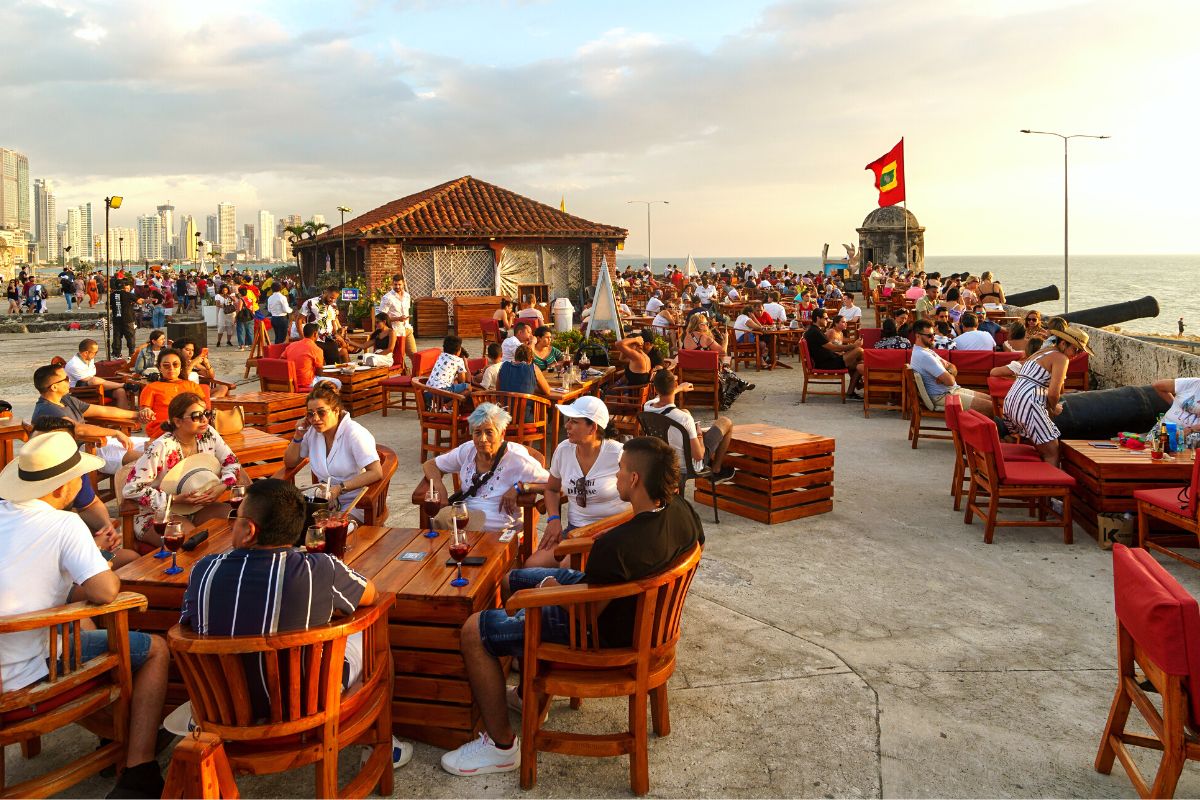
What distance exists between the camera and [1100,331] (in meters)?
12.4

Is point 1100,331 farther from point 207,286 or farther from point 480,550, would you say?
point 207,286

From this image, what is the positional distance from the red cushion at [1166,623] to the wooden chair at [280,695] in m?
2.48

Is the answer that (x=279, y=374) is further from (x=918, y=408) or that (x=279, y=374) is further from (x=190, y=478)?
(x=918, y=408)

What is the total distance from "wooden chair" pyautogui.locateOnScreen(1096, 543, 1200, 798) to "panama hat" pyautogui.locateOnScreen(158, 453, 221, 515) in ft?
14.1

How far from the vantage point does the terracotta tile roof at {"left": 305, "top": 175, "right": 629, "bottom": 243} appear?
2184cm

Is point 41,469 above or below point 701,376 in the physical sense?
below

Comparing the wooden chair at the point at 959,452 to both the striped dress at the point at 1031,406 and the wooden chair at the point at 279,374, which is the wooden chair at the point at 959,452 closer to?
the striped dress at the point at 1031,406

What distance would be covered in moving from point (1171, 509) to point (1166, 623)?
125 inches

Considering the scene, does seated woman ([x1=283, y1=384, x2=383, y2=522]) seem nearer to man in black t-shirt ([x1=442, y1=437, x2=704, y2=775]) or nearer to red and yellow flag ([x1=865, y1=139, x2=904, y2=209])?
man in black t-shirt ([x1=442, y1=437, x2=704, y2=775])

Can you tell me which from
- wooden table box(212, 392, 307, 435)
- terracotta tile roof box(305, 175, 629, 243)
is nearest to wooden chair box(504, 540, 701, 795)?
wooden table box(212, 392, 307, 435)

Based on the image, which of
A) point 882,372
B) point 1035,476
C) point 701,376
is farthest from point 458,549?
point 882,372

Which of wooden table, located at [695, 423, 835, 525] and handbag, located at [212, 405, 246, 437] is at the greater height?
handbag, located at [212, 405, 246, 437]

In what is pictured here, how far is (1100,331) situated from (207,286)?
30.5 m

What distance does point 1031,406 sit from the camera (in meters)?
7.11
